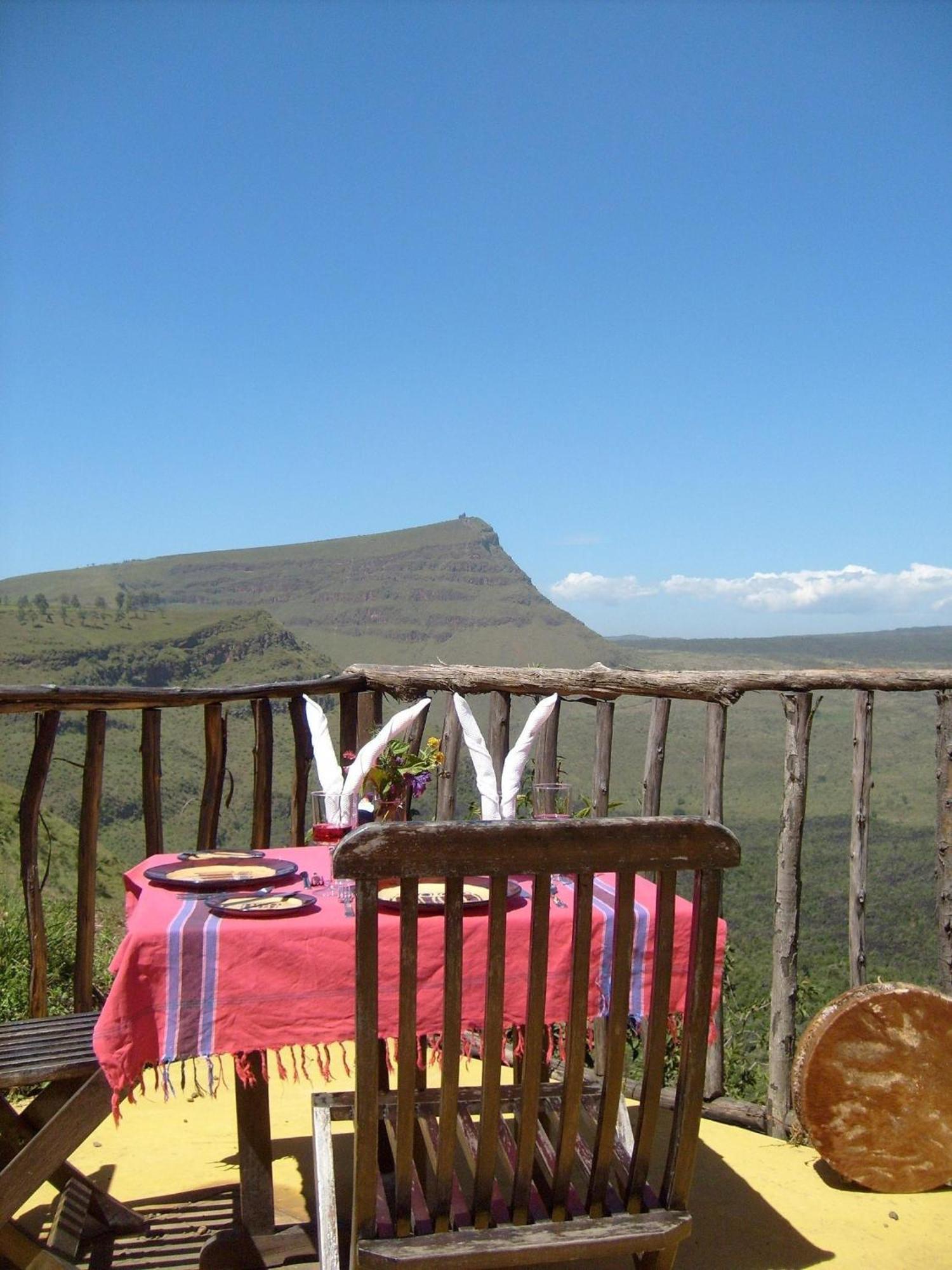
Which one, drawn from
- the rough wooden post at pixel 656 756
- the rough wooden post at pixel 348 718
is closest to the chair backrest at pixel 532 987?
the rough wooden post at pixel 656 756

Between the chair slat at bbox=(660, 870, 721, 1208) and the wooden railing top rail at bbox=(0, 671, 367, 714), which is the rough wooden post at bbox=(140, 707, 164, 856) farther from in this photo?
the chair slat at bbox=(660, 870, 721, 1208)

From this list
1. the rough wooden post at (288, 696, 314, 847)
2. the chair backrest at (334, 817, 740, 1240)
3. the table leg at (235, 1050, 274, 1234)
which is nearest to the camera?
the chair backrest at (334, 817, 740, 1240)

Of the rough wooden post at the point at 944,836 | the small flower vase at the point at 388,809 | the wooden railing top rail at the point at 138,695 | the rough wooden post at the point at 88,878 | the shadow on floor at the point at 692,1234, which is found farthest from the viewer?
the rough wooden post at the point at 88,878

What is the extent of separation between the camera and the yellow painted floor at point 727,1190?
2.45m

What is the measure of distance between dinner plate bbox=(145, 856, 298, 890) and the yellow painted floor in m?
0.75

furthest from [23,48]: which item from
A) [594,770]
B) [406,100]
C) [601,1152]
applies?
[406,100]

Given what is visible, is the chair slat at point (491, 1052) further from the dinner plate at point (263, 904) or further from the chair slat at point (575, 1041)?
the dinner plate at point (263, 904)

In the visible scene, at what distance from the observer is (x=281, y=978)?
1.90m

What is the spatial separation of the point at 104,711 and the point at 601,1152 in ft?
A: 6.73

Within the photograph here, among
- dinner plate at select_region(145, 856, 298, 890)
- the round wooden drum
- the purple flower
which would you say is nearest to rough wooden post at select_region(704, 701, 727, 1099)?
the round wooden drum

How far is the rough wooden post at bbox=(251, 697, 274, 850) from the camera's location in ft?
11.4

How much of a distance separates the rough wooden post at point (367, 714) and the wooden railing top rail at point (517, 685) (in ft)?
0.11

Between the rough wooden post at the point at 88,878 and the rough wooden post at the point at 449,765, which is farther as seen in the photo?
the rough wooden post at the point at 449,765

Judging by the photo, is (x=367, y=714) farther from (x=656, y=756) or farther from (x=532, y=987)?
(x=532, y=987)
